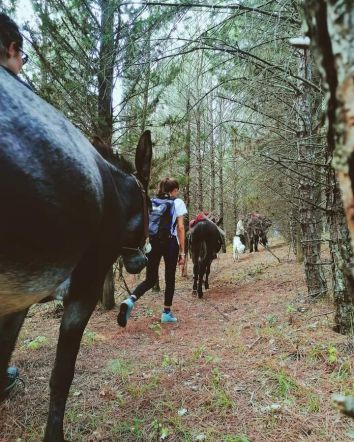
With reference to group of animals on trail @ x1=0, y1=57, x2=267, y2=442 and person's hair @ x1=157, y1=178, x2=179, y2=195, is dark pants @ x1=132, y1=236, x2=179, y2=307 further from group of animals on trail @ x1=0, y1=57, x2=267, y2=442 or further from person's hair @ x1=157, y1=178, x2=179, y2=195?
group of animals on trail @ x1=0, y1=57, x2=267, y2=442

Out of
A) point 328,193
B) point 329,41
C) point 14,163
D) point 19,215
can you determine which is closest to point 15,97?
point 14,163

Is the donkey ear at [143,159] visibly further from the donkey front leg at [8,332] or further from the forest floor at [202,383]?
the forest floor at [202,383]

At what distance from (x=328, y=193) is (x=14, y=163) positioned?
327 centimetres

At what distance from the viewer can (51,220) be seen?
1.98 m

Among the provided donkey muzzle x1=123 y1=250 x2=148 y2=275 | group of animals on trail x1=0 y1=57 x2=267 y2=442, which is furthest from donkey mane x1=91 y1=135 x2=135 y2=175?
donkey muzzle x1=123 y1=250 x2=148 y2=275

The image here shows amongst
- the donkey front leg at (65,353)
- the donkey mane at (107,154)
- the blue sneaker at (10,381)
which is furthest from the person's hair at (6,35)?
the blue sneaker at (10,381)

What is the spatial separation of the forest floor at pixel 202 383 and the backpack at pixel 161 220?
158 centimetres

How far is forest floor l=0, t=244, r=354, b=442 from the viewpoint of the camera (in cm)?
289

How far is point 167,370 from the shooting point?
4.12m

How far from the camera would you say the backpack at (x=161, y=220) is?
20.3 ft

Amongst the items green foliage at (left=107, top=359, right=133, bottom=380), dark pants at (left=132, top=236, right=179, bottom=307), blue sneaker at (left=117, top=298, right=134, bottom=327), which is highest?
dark pants at (left=132, top=236, right=179, bottom=307)

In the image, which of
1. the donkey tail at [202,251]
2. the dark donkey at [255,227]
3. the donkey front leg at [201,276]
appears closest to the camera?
the donkey front leg at [201,276]

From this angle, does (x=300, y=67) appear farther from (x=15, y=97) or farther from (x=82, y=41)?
(x=15, y=97)

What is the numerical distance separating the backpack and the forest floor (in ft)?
5.17
